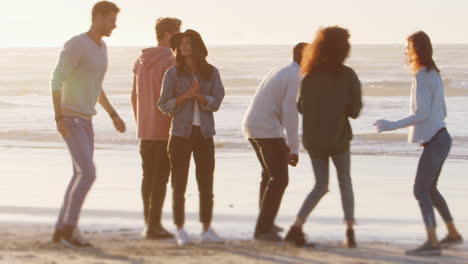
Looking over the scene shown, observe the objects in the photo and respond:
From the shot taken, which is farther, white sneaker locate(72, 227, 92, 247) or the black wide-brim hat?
the black wide-brim hat

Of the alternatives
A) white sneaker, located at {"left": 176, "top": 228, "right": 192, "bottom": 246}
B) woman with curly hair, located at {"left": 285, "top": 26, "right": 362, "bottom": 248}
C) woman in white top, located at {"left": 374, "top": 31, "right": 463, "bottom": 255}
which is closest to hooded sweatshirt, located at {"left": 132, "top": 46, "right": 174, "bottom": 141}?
white sneaker, located at {"left": 176, "top": 228, "right": 192, "bottom": 246}

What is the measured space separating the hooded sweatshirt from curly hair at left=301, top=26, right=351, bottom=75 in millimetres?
1171

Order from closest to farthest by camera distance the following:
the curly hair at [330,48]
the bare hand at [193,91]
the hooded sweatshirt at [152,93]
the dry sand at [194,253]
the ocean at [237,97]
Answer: the dry sand at [194,253], the curly hair at [330,48], the bare hand at [193,91], the hooded sweatshirt at [152,93], the ocean at [237,97]

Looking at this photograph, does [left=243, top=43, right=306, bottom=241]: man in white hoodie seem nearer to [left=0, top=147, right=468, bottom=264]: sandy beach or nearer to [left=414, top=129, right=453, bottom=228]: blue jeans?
[left=0, top=147, right=468, bottom=264]: sandy beach

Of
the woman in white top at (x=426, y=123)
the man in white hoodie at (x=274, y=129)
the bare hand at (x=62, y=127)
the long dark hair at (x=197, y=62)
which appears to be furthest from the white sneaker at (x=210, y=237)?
the woman in white top at (x=426, y=123)

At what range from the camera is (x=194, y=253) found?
632 cm

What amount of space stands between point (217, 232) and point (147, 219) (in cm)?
50

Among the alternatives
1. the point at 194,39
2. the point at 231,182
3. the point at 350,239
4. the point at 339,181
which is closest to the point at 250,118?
the point at 194,39

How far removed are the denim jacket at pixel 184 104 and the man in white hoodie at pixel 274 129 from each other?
0.29 m

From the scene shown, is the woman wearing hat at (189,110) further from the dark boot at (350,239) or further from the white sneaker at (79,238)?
the dark boot at (350,239)

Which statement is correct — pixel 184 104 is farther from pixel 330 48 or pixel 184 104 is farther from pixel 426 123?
pixel 426 123

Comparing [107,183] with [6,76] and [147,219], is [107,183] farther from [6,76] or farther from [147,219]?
[6,76]

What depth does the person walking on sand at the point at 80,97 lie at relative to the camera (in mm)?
6508

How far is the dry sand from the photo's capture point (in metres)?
6.06
